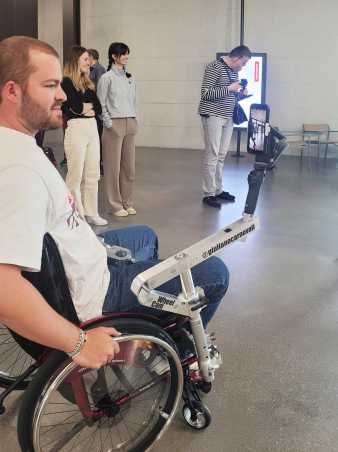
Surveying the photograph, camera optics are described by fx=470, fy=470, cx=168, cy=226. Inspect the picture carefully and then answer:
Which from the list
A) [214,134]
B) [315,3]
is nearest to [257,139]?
[214,134]

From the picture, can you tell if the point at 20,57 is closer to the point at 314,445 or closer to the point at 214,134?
the point at 314,445

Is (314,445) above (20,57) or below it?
below

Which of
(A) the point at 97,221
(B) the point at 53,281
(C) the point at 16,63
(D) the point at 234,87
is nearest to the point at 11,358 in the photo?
(B) the point at 53,281

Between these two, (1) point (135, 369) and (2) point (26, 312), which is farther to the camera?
(1) point (135, 369)

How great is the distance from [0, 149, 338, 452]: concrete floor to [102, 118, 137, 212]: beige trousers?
0.63 ft

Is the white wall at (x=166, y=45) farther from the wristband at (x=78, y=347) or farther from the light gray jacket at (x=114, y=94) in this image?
the wristband at (x=78, y=347)

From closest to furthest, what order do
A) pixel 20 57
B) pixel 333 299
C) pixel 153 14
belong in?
1. pixel 20 57
2. pixel 333 299
3. pixel 153 14

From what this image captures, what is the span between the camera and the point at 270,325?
2.23 meters

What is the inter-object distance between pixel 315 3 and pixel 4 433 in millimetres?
6997

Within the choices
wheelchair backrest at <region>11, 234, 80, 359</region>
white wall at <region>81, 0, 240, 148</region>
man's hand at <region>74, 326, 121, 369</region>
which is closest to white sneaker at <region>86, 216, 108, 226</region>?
wheelchair backrest at <region>11, 234, 80, 359</region>

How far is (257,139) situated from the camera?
1.33 m

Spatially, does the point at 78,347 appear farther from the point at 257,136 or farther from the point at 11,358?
the point at 11,358

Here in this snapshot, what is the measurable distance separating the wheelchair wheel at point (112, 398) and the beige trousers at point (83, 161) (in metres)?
2.08

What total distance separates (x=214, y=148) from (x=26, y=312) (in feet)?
11.0
